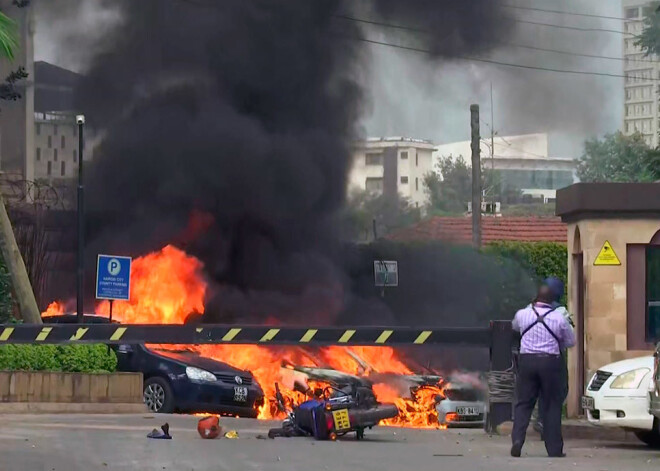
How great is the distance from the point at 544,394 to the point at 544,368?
0.24 meters

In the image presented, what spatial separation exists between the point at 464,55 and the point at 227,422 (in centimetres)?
1904

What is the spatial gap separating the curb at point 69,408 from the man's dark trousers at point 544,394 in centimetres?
678

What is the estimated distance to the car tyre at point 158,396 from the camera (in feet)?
56.6

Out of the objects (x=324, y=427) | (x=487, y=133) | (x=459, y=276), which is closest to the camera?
(x=324, y=427)

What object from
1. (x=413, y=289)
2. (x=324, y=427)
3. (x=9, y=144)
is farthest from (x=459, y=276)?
(x=324, y=427)

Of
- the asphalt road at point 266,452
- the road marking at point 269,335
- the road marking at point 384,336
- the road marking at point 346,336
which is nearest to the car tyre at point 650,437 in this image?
the asphalt road at point 266,452

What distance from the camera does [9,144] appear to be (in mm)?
38594

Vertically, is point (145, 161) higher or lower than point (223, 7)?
lower

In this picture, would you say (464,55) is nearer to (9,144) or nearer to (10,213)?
(10,213)

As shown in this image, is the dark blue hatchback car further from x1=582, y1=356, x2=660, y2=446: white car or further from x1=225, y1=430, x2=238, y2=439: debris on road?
x1=582, y1=356, x2=660, y2=446: white car

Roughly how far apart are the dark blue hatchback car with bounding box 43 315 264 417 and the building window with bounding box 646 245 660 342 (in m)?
5.66

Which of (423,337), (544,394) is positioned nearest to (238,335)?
(423,337)

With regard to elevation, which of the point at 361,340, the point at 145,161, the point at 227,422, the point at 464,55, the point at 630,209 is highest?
the point at 464,55

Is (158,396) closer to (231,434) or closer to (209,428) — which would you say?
(231,434)
